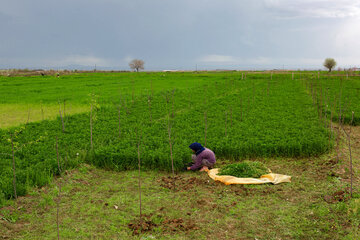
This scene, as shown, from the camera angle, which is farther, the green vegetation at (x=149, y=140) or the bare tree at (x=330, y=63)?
the bare tree at (x=330, y=63)

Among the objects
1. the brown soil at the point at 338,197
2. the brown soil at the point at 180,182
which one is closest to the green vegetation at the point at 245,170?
the brown soil at the point at 180,182

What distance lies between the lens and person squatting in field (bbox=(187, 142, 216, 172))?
712cm

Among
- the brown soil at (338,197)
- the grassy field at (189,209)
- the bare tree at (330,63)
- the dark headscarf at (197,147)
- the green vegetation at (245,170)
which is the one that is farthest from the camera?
the bare tree at (330,63)

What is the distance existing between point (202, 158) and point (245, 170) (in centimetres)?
111

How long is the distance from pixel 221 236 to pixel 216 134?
5.31 meters

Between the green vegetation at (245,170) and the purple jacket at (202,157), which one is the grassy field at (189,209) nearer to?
the purple jacket at (202,157)

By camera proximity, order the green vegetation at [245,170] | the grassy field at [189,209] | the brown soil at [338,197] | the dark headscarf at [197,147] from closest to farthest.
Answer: the grassy field at [189,209] < the brown soil at [338,197] < the green vegetation at [245,170] < the dark headscarf at [197,147]

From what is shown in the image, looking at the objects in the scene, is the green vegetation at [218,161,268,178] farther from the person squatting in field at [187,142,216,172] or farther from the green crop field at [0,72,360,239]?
the green crop field at [0,72,360,239]

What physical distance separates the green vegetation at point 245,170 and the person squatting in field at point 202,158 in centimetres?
45

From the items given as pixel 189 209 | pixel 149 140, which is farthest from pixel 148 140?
pixel 189 209

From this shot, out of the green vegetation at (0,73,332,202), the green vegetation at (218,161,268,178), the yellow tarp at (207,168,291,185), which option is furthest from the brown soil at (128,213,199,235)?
the green vegetation at (0,73,332,202)

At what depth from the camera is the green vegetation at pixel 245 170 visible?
662cm

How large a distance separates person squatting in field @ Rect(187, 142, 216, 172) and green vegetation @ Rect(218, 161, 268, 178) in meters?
0.45

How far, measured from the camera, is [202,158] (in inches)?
282
